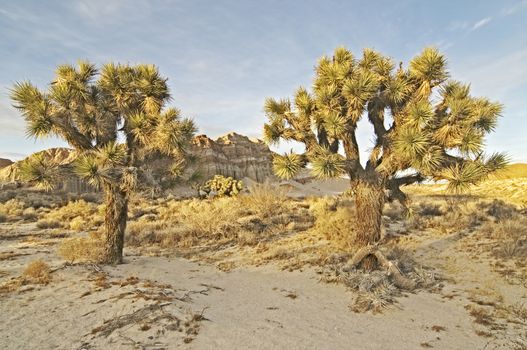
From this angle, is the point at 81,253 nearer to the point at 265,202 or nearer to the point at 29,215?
the point at 265,202

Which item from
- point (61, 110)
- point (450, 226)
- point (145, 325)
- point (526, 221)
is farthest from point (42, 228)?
point (526, 221)

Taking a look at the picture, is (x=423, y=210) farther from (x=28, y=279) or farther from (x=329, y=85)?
(x=28, y=279)

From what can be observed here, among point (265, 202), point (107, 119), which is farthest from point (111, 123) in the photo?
point (265, 202)

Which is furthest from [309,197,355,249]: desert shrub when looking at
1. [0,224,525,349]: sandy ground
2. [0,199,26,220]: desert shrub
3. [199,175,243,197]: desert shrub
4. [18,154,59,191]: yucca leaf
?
[0,199,26,220]: desert shrub

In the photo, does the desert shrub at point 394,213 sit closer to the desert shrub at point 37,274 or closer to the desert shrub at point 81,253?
the desert shrub at point 81,253

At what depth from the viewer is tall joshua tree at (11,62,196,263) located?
840 cm

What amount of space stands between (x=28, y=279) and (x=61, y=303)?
67.9 inches

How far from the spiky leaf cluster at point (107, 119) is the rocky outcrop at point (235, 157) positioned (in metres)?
34.6

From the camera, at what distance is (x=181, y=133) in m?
8.90

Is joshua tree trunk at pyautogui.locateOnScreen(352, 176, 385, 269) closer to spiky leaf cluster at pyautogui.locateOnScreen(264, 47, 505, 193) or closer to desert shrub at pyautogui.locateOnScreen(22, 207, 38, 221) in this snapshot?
spiky leaf cluster at pyautogui.locateOnScreen(264, 47, 505, 193)

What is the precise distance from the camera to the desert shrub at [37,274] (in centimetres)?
731

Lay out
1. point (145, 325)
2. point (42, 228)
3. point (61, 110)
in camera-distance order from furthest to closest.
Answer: point (42, 228) → point (61, 110) → point (145, 325)

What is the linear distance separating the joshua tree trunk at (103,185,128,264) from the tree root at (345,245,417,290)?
568cm

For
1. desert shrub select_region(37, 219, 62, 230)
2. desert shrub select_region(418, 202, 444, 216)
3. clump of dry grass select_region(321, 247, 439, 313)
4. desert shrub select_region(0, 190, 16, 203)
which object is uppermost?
desert shrub select_region(0, 190, 16, 203)
